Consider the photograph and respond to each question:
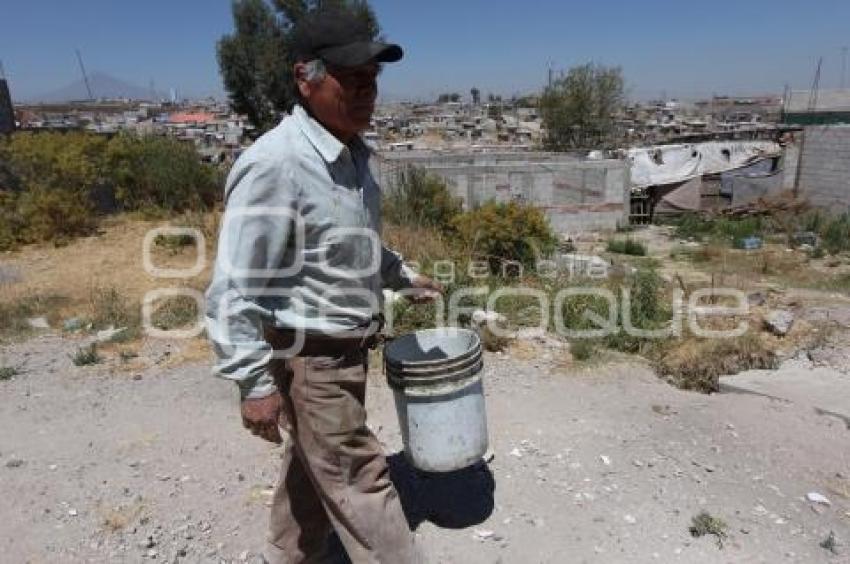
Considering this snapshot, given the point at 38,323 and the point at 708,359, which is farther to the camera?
the point at 38,323

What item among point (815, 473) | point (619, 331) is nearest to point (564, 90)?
point (619, 331)

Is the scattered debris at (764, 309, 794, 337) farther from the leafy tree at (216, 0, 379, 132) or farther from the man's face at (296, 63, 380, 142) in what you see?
the leafy tree at (216, 0, 379, 132)

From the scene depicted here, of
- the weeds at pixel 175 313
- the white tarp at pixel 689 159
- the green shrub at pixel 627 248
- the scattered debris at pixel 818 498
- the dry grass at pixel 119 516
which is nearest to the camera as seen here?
the dry grass at pixel 119 516

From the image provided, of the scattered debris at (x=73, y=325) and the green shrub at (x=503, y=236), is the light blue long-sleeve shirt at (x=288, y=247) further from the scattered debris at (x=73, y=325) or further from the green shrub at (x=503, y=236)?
the green shrub at (x=503, y=236)

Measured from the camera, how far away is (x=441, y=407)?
2.46 meters

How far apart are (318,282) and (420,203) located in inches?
287

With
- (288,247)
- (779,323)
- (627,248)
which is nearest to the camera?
(288,247)

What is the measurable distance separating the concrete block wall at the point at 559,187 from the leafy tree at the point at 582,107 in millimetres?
11057

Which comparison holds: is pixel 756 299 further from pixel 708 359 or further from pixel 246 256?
pixel 246 256

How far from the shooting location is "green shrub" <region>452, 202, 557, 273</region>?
7.39m

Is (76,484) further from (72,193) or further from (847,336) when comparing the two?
(72,193)

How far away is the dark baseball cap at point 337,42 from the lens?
5.59 feet

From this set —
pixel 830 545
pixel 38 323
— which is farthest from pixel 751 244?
pixel 38 323

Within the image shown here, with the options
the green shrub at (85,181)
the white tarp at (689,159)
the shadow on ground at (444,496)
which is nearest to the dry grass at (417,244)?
the shadow on ground at (444,496)
